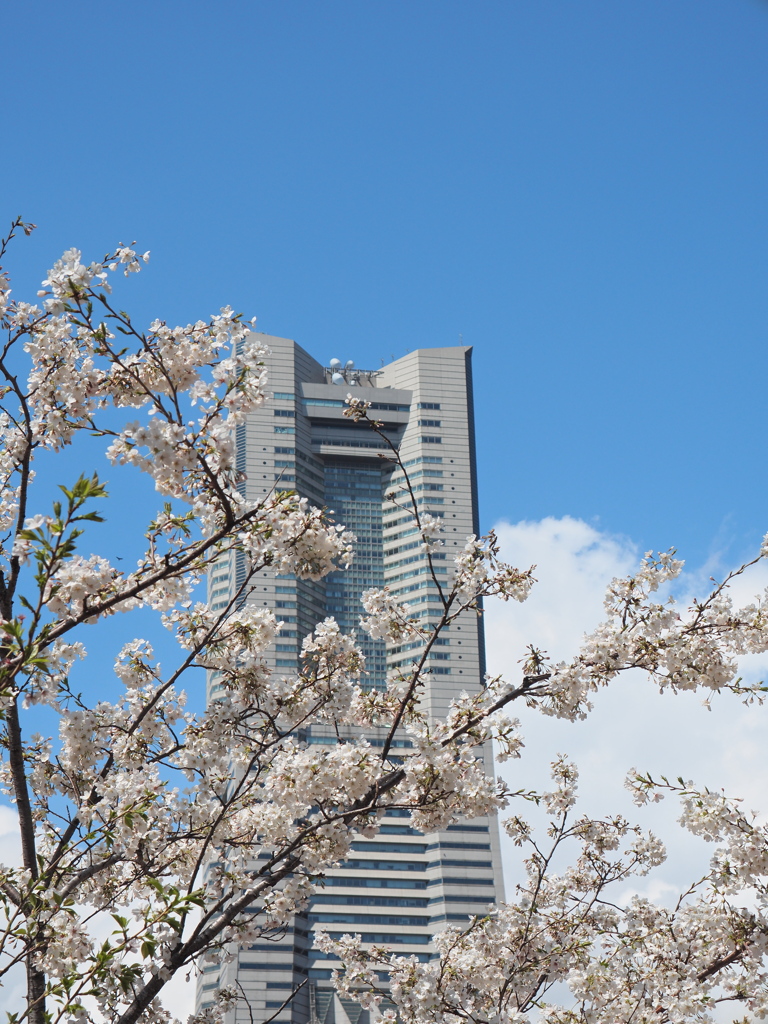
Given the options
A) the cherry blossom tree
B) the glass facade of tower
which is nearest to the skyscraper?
the glass facade of tower

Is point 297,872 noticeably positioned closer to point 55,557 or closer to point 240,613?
point 240,613

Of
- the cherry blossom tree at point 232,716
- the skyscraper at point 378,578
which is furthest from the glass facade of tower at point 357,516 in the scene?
the cherry blossom tree at point 232,716

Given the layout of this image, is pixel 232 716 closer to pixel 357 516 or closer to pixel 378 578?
pixel 378 578

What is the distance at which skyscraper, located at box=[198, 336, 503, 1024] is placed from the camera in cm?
12600

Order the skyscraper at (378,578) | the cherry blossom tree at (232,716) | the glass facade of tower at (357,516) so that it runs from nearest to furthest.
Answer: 1. the cherry blossom tree at (232,716)
2. the skyscraper at (378,578)
3. the glass facade of tower at (357,516)

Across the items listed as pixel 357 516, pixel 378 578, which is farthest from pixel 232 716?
pixel 357 516

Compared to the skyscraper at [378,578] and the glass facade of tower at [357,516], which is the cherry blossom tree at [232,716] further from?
the glass facade of tower at [357,516]

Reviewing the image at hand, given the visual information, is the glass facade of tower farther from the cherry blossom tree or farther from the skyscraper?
the cherry blossom tree

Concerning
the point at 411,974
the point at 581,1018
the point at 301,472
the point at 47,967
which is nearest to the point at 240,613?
the point at 47,967

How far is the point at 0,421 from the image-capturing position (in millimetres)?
7551

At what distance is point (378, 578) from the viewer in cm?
15262

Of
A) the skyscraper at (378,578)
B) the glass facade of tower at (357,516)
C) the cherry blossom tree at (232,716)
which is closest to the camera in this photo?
the cherry blossom tree at (232,716)

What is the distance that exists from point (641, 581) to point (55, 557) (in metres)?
4.39

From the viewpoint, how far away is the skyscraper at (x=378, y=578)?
12600 centimetres
